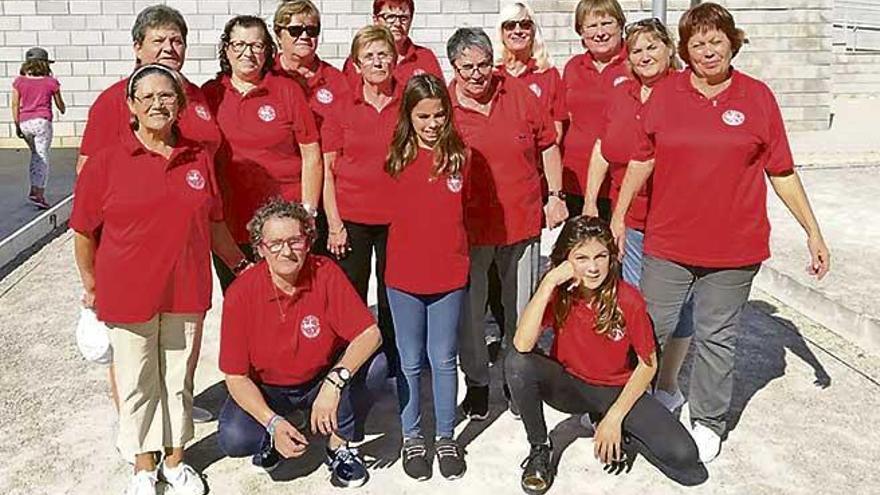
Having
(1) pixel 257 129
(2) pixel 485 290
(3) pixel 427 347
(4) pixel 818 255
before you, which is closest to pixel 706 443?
(4) pixel 818 255

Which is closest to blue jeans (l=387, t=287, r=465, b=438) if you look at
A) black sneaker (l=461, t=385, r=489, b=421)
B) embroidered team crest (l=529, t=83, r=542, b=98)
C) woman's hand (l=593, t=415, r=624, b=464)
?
black sneaker (l=461, t=385, r=489, b=421)

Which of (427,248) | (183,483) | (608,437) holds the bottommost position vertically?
(183,483)

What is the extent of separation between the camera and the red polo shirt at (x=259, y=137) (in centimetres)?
395

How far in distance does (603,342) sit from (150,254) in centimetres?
172

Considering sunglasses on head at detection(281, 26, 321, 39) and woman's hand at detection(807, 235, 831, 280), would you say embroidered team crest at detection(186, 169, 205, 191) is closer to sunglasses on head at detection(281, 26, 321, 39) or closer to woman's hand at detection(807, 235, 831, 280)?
sunglasses on head at detection(281, 26, 321, 39)

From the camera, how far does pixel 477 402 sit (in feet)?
14.0

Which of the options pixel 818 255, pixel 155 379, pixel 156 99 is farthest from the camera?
pixel 818 255

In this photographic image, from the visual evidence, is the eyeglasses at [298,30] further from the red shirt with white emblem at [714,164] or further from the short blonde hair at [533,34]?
the red shirt with white emblem at [714,164]

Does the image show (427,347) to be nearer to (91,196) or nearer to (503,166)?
(503,166)

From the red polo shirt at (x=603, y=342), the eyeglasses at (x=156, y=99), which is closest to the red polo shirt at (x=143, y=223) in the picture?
the eyeglasses at (x=156, y=99)

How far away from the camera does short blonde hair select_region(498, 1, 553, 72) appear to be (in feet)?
14.6

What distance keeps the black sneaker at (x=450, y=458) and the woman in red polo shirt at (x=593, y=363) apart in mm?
267

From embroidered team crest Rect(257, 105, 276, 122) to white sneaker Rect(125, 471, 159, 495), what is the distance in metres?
1.49

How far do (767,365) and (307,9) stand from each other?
3.00 meters
